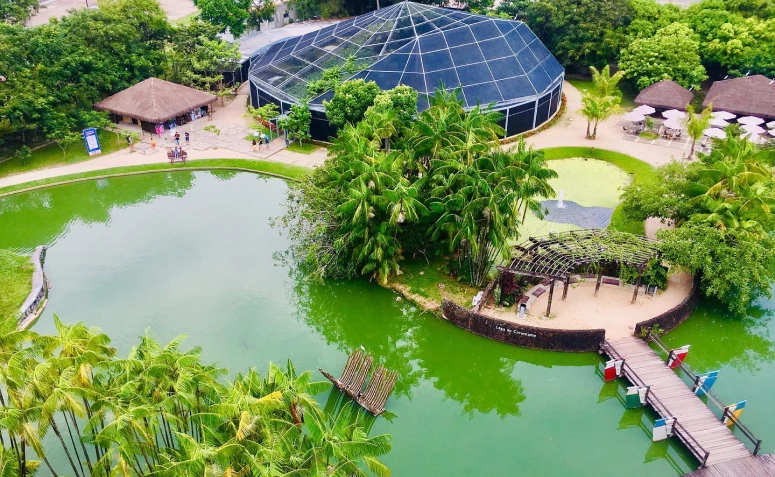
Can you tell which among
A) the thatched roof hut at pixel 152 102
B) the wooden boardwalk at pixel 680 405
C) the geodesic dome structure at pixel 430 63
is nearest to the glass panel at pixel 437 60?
the geodesic dome structure at pixel 430 63

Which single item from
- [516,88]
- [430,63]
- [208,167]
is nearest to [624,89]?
[516,88]

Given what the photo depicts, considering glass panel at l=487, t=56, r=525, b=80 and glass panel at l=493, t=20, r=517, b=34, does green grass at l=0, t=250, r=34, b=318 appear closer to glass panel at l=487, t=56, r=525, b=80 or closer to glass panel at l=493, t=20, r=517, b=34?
glass panel at l=487, t=56, r=525, b=80

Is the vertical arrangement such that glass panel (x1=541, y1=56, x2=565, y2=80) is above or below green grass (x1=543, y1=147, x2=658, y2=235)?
above

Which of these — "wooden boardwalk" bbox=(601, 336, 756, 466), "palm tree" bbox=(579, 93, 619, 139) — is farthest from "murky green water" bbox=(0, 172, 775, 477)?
"palm tree" bbox=(579, 93, 619, 139)

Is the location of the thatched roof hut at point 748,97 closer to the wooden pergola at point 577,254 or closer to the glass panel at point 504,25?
the glass panel at point 504,25

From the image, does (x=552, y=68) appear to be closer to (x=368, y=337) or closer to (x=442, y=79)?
(x=442, y=79)

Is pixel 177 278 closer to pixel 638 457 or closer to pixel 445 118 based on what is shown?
pixel 445 118
